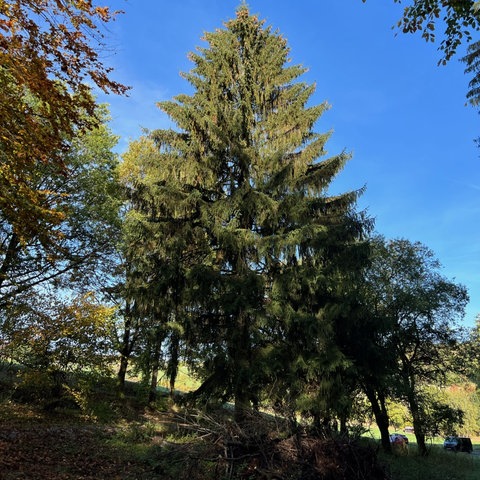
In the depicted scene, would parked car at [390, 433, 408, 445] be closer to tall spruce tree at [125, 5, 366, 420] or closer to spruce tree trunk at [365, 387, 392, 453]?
spruce tree trunk at [365, 387, 392, 453]

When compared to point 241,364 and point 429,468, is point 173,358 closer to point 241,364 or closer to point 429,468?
point 241,364

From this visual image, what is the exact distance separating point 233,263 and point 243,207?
1947 millimetres

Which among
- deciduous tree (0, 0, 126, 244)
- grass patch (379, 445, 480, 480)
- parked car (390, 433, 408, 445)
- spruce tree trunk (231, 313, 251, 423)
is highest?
deciduous tree (0, 0, 126, 244)

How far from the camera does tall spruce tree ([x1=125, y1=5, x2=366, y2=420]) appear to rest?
11.7 m

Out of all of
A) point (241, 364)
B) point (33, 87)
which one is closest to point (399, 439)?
point (241, 364)

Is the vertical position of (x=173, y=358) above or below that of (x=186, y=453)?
above

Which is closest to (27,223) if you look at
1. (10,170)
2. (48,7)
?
(10,170)

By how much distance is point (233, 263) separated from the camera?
1320 centimetres

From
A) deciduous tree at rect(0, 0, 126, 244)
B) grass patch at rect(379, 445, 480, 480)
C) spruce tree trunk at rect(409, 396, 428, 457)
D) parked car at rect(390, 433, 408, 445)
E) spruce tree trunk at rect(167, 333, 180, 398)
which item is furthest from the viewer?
parked car at rect(390, 433, 408, 445)

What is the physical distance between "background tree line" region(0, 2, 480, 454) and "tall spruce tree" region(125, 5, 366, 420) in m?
0.05

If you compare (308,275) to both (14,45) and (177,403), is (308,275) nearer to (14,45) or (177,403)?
(177,403)

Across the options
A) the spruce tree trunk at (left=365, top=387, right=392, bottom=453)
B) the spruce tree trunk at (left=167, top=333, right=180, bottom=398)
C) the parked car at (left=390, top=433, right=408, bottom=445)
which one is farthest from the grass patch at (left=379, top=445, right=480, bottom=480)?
the spruce tree trunk at (left=167, top=333, right=180, bottom=398)

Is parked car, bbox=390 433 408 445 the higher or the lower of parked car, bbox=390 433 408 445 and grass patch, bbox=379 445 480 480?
the higher

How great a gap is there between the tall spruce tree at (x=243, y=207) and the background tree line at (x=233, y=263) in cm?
5
